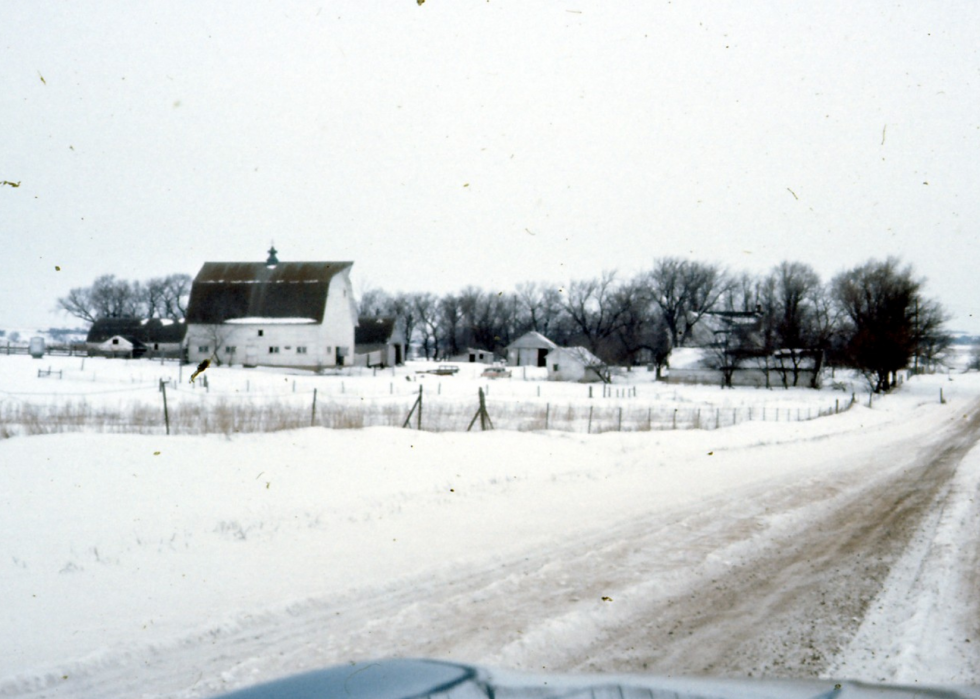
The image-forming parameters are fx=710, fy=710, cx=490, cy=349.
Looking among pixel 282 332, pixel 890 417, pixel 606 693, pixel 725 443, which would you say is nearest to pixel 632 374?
pixel 282 332

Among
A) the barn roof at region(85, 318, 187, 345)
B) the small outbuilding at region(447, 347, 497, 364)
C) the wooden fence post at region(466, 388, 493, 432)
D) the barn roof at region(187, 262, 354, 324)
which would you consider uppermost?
the barn roof at region(187, 262, 354, 324)

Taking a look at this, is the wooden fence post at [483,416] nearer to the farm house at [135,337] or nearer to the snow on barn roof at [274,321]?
the snow on barn roof at [274,321]

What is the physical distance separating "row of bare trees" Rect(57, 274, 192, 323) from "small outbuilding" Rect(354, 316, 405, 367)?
34.0 metres

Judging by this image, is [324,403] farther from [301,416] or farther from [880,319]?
[880,319]

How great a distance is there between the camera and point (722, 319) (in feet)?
273

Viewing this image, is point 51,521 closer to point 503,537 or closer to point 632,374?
point 503,537

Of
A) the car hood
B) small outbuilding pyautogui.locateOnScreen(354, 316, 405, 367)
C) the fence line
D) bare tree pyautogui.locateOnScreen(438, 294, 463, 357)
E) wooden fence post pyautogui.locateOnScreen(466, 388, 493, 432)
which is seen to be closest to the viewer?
the car hood

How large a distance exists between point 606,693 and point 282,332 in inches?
2292

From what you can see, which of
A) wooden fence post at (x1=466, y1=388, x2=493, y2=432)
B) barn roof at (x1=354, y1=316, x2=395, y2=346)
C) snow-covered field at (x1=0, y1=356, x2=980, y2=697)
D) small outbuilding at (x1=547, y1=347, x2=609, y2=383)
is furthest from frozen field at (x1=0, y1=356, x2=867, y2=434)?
barn roof at (x1=354, y1=316, x2=395, y2=346)

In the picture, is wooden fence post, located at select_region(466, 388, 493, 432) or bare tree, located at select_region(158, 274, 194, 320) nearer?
wooden fence post, located at select_region(466, 388, 493, 432)

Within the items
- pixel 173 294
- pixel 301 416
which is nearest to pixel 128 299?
pixel 173 294

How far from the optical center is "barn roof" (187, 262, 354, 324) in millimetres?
58281

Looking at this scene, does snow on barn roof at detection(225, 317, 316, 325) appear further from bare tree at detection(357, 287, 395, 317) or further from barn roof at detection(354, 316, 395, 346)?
bare tree at detection(357, 287, 395, 317)

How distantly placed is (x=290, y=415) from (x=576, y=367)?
156 feet
